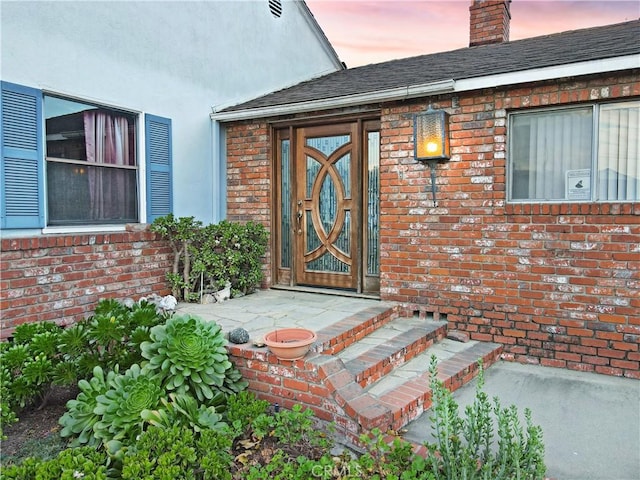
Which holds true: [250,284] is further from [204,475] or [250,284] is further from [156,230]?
[204,475]

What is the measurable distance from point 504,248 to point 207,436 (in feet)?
10.9

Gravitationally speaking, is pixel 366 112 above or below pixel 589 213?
above

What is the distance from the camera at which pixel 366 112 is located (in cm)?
527

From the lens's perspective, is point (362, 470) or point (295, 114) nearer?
point (362, 470)

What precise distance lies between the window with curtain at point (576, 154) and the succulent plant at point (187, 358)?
10.7 feet

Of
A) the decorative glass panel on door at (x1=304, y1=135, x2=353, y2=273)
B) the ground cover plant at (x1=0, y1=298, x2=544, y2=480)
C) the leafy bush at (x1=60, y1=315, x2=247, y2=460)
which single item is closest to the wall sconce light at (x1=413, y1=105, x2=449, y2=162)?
the decorative glass panel on door at (x1=304, y1=135, x2=353, y2=273)

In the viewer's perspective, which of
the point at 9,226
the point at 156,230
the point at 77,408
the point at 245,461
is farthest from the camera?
the point at 156,230

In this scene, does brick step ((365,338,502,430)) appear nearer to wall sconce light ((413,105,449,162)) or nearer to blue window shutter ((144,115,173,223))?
wall sconce light ((413,105,449,162))

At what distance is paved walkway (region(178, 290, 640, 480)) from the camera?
2.75 m

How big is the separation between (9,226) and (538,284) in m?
4.85

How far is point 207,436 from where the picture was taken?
251 centimetres

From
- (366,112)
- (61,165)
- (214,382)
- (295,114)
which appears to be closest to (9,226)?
(61,165)

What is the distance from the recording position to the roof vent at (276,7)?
7.14 metres

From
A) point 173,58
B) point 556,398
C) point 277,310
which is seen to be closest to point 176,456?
point 277,310
